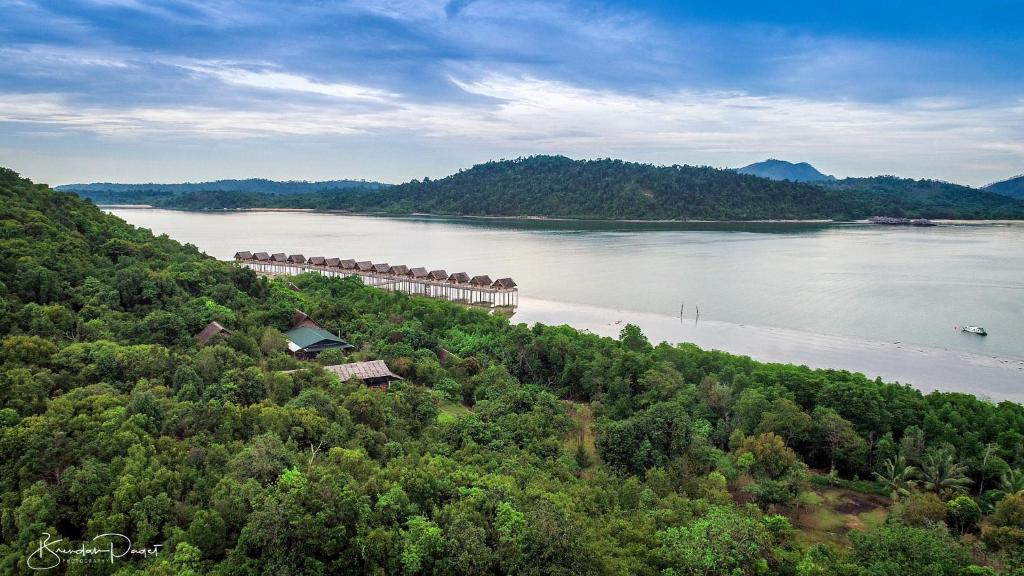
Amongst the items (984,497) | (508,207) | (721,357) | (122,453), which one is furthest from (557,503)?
(508,207)

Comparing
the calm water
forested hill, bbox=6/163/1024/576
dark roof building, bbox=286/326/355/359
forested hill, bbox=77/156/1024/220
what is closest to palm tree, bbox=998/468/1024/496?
forested hill, bbox=6/163/1024/576

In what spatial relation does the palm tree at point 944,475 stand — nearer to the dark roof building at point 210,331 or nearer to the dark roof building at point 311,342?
the dark roof building at point 311,342

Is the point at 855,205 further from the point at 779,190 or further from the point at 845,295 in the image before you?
the point at 845,295

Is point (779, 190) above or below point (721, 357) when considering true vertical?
above

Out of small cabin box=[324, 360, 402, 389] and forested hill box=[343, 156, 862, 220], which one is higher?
forested hill box=[343, 156, 862, 220]

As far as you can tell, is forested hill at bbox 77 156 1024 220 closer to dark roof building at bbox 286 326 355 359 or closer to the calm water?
the calm water

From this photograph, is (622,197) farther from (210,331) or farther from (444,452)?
(444,452)
